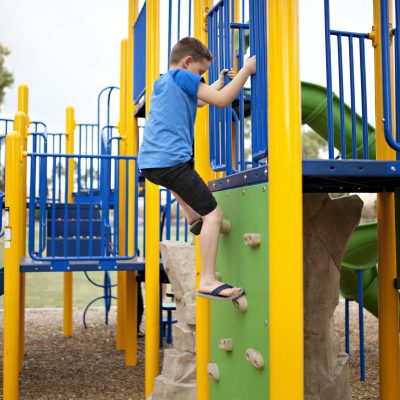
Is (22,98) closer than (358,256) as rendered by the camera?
No

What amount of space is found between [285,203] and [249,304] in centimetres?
67

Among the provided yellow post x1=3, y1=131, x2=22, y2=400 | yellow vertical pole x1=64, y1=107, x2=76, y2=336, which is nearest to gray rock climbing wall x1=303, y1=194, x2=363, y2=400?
yellow post x1=3, y1=131, x2=22, y2=400

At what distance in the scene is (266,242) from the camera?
2.58 m

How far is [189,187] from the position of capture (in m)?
3.10

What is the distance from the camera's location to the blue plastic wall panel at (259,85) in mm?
2703

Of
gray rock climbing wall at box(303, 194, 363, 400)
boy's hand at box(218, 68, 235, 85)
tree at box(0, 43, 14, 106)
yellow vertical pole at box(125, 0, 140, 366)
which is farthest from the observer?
tree at box(0, 43, 14, 106)

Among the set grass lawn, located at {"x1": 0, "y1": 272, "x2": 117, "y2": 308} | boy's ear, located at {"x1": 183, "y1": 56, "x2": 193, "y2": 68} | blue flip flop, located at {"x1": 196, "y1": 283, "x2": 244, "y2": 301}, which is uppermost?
boy's ear, located at {"x1": 183, "y1": 56, "x2": 193, "y2": 68}

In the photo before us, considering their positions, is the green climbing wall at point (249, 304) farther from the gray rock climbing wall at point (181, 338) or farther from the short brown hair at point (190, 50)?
the gray rock climbing wall at point (181, 338)

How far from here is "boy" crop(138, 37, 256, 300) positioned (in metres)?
3.05

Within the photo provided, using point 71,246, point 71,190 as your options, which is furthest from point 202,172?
point 71,190

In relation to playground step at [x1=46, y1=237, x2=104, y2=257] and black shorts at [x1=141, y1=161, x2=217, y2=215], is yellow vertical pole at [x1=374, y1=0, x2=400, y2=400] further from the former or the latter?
playground step at [x1=46, y1=237, x2=104, y2=257]

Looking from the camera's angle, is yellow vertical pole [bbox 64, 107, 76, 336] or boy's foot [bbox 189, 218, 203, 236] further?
yellow vertical pole [bbox 64, 107, 76, 336]

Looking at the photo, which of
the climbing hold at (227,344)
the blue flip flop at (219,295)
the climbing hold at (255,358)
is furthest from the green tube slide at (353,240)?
the climbing hold at (255,358)

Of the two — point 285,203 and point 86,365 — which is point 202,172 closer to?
point 285,203
